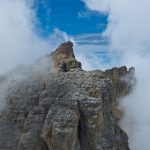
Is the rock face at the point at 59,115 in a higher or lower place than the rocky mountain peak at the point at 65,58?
lower

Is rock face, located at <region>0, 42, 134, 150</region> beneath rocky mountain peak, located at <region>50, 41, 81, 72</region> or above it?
beneath

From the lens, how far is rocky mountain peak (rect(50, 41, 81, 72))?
64.5 metres

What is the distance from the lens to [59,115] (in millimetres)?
56875

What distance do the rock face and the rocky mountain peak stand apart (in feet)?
8.01

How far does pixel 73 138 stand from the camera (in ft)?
187

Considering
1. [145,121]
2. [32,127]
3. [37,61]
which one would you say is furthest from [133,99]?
[32,127]

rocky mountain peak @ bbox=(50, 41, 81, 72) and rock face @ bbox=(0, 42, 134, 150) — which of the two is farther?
rocky mountain peak @ bbox=(50, 41, 81, 72)

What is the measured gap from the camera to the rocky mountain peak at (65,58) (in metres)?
64.5

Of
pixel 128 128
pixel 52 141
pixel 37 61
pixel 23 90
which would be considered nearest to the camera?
pixel 52 141

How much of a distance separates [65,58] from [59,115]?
11.0 meters

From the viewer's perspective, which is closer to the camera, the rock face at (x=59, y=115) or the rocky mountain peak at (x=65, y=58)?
the rock face at (x=59, y=115)

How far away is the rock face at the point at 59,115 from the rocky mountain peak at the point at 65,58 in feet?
8.01

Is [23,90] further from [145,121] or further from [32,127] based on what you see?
[145,121]

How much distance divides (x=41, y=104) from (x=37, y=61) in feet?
Result: 30.6
